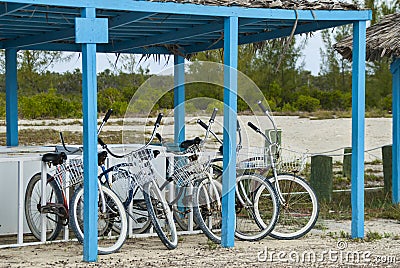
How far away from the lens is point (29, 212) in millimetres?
8883

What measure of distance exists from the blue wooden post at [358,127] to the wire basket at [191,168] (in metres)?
1.55

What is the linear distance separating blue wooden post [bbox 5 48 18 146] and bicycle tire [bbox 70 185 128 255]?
291 centimetres

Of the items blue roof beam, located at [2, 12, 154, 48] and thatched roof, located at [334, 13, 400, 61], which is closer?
blue roof beam, located at [2, 12, 154, 48]

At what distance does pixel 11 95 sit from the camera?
1115cm

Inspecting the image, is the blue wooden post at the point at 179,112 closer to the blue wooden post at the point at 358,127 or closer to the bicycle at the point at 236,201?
the bicycle at the point at 236,201

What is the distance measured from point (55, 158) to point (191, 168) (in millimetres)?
1342

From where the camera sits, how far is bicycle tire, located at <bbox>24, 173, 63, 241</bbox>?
28.1ft

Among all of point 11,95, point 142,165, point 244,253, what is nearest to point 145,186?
point 142,165

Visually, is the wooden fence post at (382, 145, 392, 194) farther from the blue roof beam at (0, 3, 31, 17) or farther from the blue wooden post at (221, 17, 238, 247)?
the blue roof beam at (0, 3, 31, 17)

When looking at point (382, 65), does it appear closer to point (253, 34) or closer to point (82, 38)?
point (253, 34)

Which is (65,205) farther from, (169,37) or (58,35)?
(169,37)

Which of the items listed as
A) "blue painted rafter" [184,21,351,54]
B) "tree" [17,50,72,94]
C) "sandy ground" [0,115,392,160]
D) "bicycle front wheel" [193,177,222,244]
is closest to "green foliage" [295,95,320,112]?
"sandy ground" [0,115,392,160]

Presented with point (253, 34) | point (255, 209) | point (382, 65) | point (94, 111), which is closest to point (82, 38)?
point (94, 111)

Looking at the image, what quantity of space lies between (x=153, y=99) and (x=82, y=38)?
1.16 m
